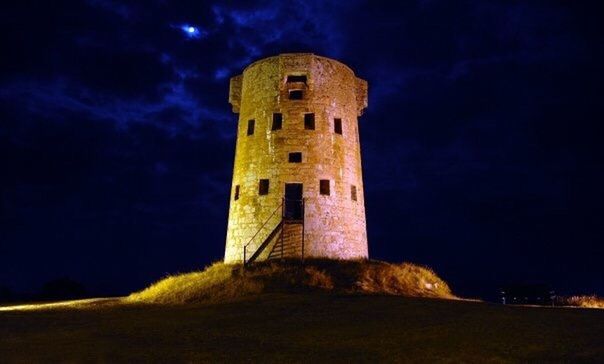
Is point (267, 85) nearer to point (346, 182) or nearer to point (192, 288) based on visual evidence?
point (346, 182)

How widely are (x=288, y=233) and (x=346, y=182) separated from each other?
3.92 meters

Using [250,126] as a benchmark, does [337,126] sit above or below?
below

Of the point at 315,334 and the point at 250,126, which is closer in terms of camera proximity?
the point at 315,334

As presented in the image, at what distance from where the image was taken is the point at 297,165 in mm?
25359

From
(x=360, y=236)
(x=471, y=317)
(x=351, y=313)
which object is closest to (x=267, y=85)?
(x=360, y=236)

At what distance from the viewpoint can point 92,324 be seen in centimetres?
1421

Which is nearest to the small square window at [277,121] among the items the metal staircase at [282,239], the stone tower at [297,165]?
the stone tower at [297,165]

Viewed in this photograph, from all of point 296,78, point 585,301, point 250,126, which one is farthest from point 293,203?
point 585,301

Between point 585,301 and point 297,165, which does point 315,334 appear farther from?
point 585,301

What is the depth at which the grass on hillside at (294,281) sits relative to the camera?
20.0m

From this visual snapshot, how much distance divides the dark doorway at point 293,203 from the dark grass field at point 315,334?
877cm

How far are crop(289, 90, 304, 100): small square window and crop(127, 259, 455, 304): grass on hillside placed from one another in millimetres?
8282

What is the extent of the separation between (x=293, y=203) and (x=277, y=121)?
4289 millimetres

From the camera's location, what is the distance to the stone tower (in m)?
24.6
